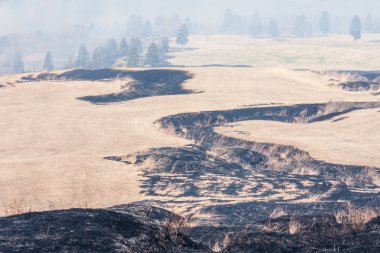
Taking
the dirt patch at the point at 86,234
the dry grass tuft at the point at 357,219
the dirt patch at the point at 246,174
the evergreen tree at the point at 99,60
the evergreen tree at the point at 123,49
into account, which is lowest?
the evergreen tree at the point at 99,60

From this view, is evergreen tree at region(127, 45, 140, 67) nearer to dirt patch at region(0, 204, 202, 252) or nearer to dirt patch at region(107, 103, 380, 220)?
dirt patch at region(107, 103, 380, 220)

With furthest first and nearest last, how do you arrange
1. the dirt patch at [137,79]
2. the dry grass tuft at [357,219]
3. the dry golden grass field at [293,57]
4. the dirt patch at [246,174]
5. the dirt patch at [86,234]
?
the dry golden grass field at [293,57]
the dirt patch at [137,79]
the dirt patch at [246,174]
the dry grass tuft at [357,219]
the dirt patch at [86,234]

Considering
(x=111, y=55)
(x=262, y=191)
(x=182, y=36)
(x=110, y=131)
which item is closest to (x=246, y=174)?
(x=262, y=191)

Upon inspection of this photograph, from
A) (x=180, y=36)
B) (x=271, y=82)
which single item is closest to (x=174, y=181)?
(x=271, y=82)

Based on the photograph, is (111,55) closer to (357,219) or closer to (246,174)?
(246,174)

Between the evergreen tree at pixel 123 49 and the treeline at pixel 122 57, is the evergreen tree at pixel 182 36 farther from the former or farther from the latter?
the evergreen tree at pixel 123 49

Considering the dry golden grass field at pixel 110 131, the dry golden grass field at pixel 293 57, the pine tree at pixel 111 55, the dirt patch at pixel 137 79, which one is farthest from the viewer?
the pine tree at pixel 111 55

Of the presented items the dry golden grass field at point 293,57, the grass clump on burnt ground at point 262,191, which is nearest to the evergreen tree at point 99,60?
the dry golden grass field at point 293,57

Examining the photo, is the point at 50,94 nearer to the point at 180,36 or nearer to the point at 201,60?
the point at 201,60

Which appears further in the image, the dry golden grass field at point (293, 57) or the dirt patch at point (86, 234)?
the dry golden grass field at point (293, 57)

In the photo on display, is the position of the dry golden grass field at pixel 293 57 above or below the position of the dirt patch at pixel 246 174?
below

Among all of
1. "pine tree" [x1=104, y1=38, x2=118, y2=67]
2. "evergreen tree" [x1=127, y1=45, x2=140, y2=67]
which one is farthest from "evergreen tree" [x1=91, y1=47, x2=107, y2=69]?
"evergreen tree" [x1=127, y1=45, x2=140, y2=67]
